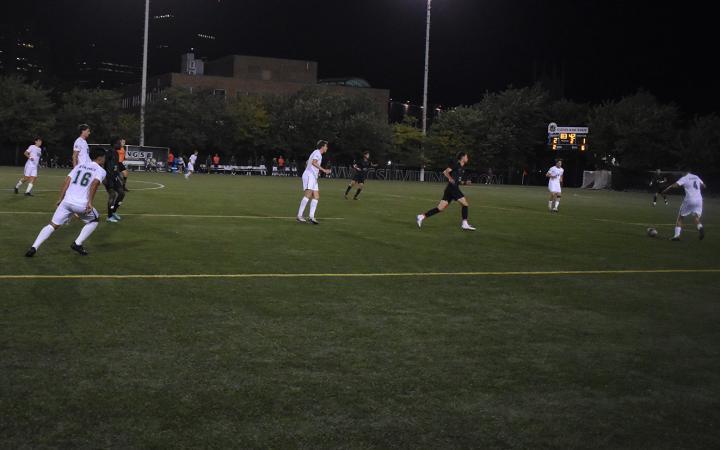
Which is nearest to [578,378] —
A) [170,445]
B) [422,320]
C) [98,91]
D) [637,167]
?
[422,320]

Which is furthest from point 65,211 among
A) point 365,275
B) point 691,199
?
point 691,199

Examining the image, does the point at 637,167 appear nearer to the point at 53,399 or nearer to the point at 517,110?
the point at 517,110

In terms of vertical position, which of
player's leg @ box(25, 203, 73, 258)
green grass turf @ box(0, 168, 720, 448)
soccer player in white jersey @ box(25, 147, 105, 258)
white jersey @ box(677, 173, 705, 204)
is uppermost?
white jersey @ box(677, 173, 705, 204)

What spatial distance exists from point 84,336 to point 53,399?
1.76 metres

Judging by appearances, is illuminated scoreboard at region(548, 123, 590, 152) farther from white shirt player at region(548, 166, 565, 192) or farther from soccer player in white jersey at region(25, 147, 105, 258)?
soccer player in white jersey at region(25, 147, 105, 258)

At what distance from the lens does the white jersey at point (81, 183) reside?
1108 centimetres

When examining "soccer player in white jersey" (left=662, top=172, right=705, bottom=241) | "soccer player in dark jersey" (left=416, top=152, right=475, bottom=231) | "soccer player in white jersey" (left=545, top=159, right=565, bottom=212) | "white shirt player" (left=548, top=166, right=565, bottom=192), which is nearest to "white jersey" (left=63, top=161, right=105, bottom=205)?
"soccer player in dark jersey" (left=416, top=152, right=475, bottom=231)

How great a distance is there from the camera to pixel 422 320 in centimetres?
784

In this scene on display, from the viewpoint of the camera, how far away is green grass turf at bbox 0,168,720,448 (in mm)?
4598

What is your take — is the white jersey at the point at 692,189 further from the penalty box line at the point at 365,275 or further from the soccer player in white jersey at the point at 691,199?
the penalty box line at the point at 365,275

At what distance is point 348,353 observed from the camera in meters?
6.36

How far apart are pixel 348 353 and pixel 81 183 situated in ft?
21.7

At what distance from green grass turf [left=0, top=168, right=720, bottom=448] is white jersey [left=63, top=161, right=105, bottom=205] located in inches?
37.9

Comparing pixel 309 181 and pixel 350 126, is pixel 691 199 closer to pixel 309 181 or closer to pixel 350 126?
pixel 309 181
